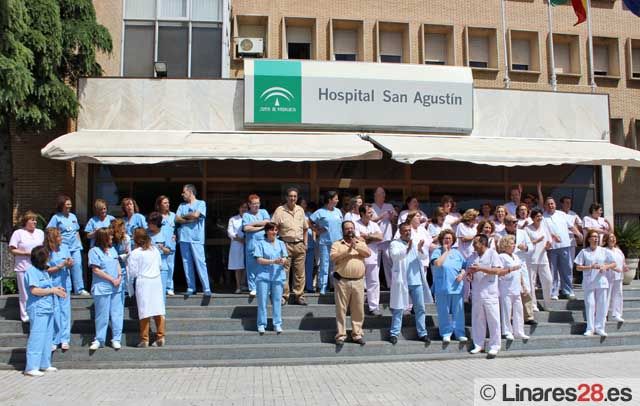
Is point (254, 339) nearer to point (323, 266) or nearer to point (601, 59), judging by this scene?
point (323, 266)

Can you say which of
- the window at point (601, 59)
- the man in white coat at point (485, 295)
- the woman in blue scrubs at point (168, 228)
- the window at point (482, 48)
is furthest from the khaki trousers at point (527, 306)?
the window at point (601, 59)

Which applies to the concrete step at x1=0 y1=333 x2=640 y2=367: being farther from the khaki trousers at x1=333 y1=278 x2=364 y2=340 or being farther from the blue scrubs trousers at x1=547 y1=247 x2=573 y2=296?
the blue scrubs trousers at x1=547 y1=247 x2=573 y2=296

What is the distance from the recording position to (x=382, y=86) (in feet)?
41.3

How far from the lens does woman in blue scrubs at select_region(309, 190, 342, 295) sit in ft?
32.7

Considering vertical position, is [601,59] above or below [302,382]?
above

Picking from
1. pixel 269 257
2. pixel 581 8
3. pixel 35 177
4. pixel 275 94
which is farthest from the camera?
pixel 581 8

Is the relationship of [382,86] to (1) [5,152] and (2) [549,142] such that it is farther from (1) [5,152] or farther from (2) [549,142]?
(1) [5,152]

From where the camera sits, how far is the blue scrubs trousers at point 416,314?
8.59m

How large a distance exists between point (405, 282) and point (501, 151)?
4390 millimetres

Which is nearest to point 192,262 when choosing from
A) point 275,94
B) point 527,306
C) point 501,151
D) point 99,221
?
point 99,221

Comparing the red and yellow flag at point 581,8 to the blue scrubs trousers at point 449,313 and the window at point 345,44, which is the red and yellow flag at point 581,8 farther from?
the blue scrubs trousers at point 449,313

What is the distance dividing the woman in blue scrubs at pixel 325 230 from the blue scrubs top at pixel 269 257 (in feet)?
4.47

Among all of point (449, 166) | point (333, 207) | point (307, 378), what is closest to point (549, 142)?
point (449, 166)

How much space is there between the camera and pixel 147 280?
8.20 metres
